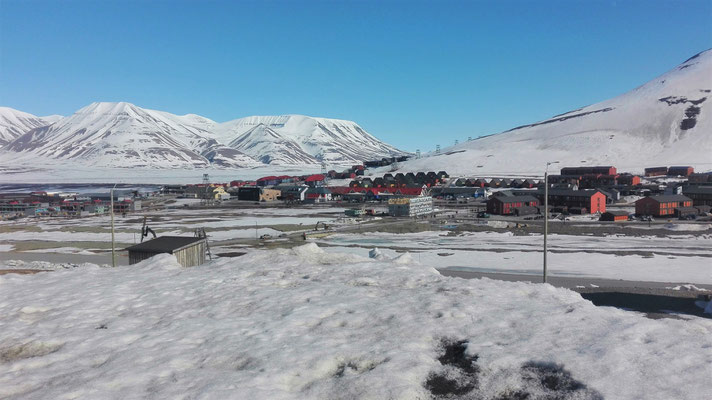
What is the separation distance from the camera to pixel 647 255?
33.1 m

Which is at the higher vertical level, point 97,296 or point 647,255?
point 97,296

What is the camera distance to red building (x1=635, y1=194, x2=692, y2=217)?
60.0m

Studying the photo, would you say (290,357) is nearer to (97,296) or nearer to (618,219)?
(97,296)

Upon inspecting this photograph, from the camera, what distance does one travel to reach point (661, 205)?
60000 millimetres

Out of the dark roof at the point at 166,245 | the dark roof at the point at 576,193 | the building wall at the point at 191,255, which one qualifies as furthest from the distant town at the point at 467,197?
the dark roof at the point at 166,245

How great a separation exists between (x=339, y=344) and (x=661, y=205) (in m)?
69.1

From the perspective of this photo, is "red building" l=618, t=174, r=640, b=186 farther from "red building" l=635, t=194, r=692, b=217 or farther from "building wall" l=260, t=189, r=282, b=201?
"building wall" l=260, t=189, r=282, b=201

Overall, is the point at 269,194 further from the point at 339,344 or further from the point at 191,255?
the point at 339,344

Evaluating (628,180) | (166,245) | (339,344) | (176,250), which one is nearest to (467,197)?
(628,180)

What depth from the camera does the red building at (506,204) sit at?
216 ft

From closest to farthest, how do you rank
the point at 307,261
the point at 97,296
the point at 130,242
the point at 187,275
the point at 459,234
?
the point at 97,296
the point at 187,275
the point at 307,261
the point at 130,242
the point at 459,234

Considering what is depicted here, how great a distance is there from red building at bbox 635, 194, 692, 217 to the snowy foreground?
6287 cm

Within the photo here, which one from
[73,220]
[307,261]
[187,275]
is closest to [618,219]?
[307,261]

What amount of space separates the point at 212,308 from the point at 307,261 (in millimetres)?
5558
